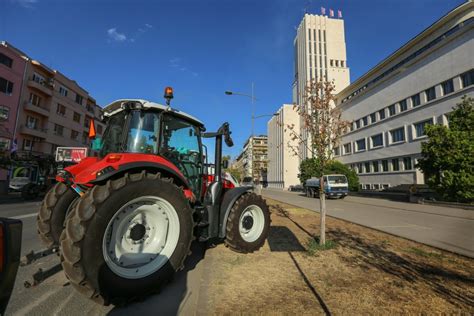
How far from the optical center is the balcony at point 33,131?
28922 mm

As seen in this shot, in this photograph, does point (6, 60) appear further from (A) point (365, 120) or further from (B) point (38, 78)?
(A) point (365, 120)

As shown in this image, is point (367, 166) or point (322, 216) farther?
point (367, 166)

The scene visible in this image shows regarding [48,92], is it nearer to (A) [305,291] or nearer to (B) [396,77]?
(A) [305,291]

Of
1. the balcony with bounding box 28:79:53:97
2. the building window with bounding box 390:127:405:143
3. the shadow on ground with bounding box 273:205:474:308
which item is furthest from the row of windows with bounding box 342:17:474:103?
the balcony with bounding box 28:79:53:97

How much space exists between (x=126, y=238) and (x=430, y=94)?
32.8m

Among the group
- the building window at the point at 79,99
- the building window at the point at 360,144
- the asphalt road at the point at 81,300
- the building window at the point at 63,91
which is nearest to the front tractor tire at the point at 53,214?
the asphalt road at the point at 81,300

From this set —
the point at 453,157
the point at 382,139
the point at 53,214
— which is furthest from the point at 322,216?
the point at 382,139

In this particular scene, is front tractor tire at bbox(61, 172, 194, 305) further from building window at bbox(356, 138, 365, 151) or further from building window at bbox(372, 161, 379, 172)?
building window at bbox(356, 138, 365, 151)

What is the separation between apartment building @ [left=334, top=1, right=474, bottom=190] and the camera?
23359 mm

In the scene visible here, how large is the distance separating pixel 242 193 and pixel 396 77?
3450 cm

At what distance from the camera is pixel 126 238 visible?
3102 millimetres

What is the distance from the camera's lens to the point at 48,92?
32.5 m

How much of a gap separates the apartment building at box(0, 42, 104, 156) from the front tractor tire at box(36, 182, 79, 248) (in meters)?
26.6

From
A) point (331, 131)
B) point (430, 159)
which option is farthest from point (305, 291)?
point (430, 159)
